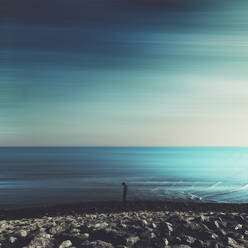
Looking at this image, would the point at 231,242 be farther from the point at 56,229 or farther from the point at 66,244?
the point at 56,229

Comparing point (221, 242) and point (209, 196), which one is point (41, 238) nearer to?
point (221, 242)

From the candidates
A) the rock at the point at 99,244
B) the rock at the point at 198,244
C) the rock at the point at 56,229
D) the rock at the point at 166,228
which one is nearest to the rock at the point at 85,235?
the rock at the point at 99,244

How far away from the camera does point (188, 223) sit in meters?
7.23

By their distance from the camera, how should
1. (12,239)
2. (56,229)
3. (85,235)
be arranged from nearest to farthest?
1. (12,239)
2. (85,235)
3. (56,229)

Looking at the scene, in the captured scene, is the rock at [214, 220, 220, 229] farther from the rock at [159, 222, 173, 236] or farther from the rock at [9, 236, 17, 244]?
the rock at [9, 236, 17, 244]

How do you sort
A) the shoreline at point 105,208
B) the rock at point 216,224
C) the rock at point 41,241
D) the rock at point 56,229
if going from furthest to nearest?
the shoreline at point 105,208 → the rock at point 216,224 → the rock at point 56,229 → the rock at point 41,241

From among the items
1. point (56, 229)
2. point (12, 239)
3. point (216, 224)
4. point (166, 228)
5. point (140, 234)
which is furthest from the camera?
point (216, 224)

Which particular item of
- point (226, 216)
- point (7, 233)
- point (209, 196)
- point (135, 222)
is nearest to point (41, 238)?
point (7, 233)

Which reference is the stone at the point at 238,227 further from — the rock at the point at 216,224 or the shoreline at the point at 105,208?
the shoreline at the point at 105,208

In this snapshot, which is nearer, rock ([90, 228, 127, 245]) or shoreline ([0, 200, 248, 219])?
rock ([90, 228, 127, 245])

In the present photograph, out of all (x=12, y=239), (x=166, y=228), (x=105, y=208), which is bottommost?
(x=105, y=208)

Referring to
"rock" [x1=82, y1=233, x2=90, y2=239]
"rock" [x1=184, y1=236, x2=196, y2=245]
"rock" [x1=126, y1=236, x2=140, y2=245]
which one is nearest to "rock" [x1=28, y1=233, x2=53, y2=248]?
"rock" [x1=82, y1=233, x2=90, y2=239]

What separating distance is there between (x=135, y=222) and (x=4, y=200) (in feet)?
67.7

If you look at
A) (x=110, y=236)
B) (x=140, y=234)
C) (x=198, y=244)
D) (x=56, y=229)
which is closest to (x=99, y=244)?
(x=110, y=236)
